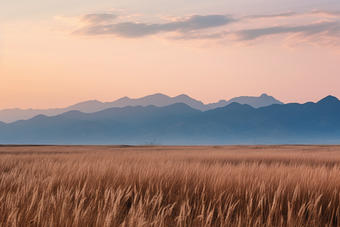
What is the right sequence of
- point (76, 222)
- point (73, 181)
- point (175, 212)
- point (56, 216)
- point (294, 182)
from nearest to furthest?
point (76, 222), point (56, 216), point (175, 212), point (294, 182), point (73, 181)

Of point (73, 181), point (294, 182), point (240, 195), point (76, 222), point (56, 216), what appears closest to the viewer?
point (76, 222)

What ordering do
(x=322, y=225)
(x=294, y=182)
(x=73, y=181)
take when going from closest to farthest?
(x=322, y=225), (x=294, y=182), (x=73, y=181)

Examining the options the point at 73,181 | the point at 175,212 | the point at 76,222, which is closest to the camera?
the point at 76,222

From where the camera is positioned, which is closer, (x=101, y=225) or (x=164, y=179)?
(x=101, y=225)

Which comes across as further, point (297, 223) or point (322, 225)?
point (322, 225)

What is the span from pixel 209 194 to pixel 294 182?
196 centimetres

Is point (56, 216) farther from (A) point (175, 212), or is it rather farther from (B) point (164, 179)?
(B) point (164, 179)

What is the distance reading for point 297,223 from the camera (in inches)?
178

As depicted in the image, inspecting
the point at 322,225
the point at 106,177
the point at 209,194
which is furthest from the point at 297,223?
the point at 106,177

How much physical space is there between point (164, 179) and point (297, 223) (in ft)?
10.8

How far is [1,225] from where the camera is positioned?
3.75m

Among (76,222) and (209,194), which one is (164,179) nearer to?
(209,194)

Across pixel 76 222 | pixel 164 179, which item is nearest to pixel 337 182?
pixel 164 179

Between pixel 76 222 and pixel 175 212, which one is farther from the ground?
pixel 76 222
